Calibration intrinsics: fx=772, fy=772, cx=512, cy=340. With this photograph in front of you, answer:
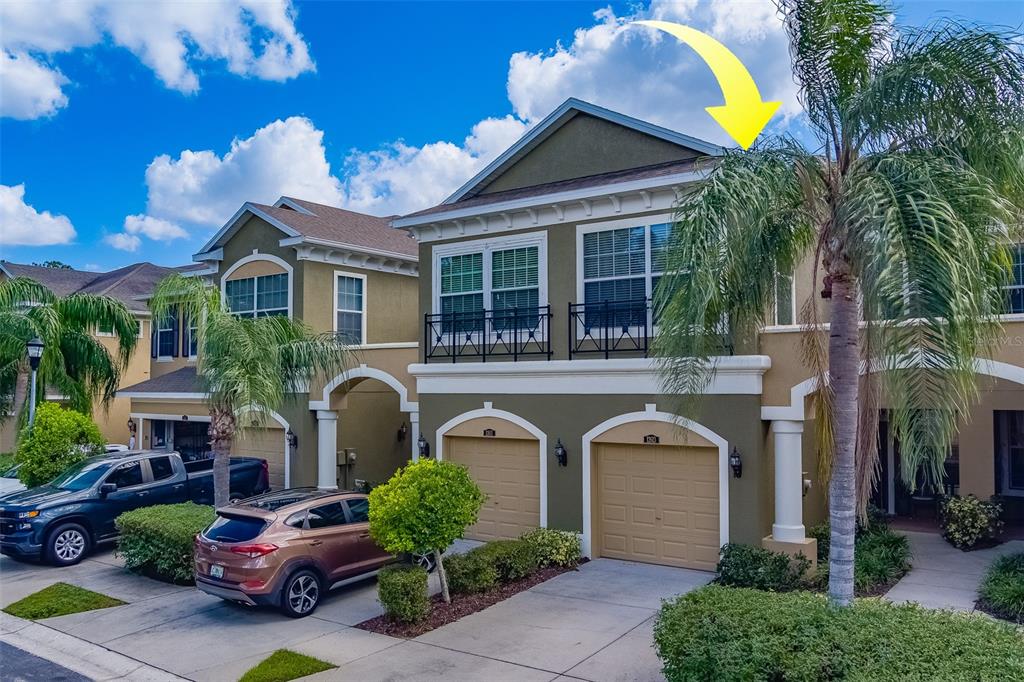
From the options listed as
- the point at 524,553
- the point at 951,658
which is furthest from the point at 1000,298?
the point at 524,553

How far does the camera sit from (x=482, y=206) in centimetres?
1530

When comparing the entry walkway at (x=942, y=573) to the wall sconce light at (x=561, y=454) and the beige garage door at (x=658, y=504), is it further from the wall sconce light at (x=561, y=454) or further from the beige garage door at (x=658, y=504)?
the wall sconce light at (x=561, y=454)

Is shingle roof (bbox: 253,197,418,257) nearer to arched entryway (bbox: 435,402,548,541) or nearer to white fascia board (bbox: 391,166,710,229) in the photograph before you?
white fascia board (bbox: 391,166,710,229)

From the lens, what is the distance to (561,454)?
13.8m

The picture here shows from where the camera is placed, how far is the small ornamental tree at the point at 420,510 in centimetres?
1010

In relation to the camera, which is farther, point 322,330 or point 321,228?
point 321,228

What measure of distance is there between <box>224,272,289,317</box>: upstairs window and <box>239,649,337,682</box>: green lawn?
11379 mm

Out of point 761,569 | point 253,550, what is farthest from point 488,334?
point 761,569

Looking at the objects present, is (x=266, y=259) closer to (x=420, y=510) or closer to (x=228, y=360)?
(x=228, y=360)

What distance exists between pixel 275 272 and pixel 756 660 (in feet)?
52.2

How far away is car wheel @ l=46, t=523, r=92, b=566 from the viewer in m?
13.5

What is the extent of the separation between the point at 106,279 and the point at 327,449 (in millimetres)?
22594

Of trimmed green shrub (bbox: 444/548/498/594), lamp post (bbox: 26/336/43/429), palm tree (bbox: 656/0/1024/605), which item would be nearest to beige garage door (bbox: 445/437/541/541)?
trimmed green shrub (bbox: 444/548/498/594)

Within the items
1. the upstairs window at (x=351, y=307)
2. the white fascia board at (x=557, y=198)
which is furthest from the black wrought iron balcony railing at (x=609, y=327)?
the upstairs window at (x=351, y=307)
